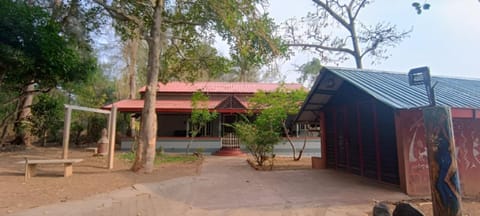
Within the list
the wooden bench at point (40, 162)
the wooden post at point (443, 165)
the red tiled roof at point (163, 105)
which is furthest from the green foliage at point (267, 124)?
the wooden post at point (443, 165)

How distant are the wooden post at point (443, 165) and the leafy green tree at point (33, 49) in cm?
1299

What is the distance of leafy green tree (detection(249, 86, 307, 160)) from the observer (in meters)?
11.2

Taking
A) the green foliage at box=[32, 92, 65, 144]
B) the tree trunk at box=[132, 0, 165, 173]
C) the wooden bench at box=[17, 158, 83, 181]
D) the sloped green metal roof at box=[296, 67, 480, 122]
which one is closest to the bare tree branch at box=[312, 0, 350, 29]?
the sloped green metal roof at box=[296, 67, 480, 122]

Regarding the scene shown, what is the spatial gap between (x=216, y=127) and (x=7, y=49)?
1245cm

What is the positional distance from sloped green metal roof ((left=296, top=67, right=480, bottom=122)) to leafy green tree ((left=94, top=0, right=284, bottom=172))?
8.08ft

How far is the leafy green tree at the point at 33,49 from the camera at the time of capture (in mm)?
10211

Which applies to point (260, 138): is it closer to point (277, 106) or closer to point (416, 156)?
point (277, 106)

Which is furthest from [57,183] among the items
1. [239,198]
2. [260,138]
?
[260,138]

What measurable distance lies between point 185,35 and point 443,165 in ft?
36.0

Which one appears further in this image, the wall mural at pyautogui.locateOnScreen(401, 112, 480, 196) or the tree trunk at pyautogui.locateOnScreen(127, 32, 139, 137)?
the tree trunk at pyautogui.locateOnScreen(127, 32, 139, 137)

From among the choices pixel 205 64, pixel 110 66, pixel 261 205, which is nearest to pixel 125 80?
pixel 110 66

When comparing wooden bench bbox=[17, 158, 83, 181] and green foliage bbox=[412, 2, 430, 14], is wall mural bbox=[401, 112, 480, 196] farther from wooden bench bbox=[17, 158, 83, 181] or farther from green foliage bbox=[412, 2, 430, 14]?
wooden bench bbox=[17, 158, 83, 181]

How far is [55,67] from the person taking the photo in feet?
36.9

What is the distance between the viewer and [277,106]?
39.2 feet
